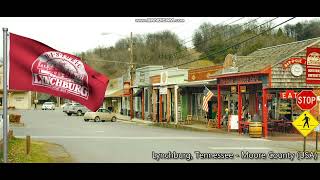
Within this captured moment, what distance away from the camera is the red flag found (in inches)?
331

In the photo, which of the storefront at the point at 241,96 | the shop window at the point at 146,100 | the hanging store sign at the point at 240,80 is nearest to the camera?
the hanging store sign at the point at 240,80

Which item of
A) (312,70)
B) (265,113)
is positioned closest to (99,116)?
(265,113)

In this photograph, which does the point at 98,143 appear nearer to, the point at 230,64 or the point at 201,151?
the point at 201,151

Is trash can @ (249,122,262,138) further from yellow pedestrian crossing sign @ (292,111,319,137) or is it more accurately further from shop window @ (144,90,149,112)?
shop window @ (144,90,149,112)

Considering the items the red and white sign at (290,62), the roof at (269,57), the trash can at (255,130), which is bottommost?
the trash can at (255,130)

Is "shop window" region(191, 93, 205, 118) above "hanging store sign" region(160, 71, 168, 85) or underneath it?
underneath

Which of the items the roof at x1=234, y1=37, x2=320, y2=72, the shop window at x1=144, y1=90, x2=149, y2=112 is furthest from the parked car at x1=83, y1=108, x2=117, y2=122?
the roof at x1=234, y1=37, x2=320, y2=72

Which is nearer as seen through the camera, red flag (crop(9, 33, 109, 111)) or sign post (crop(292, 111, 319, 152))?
red flag (crop(9, 33, 109, 111))

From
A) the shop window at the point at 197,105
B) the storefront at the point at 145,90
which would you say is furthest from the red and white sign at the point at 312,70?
the storefront at the point at 145,90

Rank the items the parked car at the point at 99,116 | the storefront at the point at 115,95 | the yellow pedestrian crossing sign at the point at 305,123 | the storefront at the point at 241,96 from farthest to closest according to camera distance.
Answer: the storefront at the point at 115,95 → the parked car at the point at 99,116 → the storefront at the point at 241,96 → the yellow pedestrian crossing sign at the point at 305,123

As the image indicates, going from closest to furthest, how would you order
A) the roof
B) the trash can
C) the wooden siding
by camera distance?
the trash can → the wooden siding → the roof

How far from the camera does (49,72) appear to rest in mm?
8398

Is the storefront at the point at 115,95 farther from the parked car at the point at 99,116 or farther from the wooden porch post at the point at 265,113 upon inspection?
the wooden porch post at the point at 265,113

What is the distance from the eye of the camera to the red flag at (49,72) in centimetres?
840
